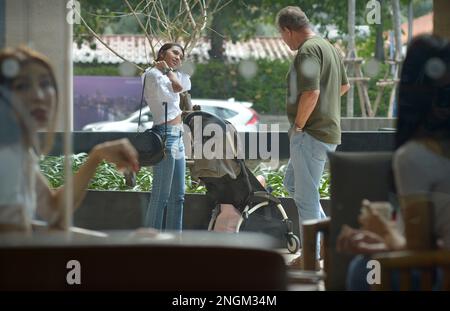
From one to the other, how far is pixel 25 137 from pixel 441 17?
6.46 feet

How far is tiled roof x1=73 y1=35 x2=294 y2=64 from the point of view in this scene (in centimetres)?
802

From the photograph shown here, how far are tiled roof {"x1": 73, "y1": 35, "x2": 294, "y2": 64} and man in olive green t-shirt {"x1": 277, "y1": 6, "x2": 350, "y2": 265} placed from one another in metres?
1.96

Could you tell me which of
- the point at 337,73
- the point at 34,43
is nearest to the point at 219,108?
the point at 337,73

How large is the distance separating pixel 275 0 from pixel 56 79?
4.86 metres

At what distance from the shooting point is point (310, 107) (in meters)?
5.48

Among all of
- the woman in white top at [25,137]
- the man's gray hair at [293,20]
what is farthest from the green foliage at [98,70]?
the woman in white top at [25,137]

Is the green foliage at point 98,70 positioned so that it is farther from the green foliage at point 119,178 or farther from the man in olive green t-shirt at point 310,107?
the man in olive green t-shirt at point 310,107

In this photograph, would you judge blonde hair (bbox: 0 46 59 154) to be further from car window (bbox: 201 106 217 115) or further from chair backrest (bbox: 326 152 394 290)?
car window (bbox: 201 106 217 115)

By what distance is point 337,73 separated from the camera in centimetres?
561

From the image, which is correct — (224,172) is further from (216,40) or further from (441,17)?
(441,17)

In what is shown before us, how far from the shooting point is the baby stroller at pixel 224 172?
251 inches

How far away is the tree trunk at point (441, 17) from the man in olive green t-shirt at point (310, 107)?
1246mm

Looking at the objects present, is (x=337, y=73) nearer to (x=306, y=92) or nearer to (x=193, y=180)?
(x=306, y=92)

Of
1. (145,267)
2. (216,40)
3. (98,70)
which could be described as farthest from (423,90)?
(216,40)
